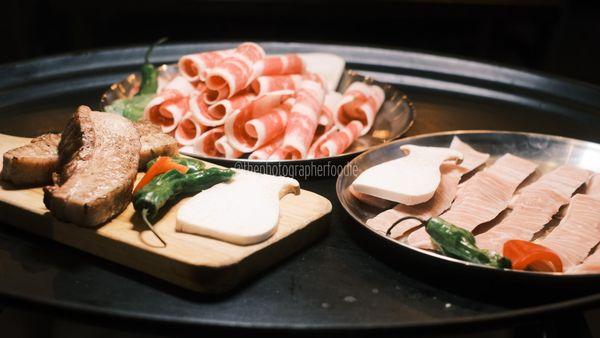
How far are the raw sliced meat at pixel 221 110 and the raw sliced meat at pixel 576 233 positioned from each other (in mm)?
1367

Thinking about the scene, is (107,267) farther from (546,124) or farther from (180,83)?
(546,124)

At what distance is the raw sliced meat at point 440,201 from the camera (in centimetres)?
211

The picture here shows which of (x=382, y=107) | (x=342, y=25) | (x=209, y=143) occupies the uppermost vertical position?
(x=382, y=107)

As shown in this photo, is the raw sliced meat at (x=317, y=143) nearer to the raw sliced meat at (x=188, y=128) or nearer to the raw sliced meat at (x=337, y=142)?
the raw sliced meat at (x=337, y=142)

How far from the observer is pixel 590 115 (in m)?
3.10

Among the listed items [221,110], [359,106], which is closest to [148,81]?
[221,110]

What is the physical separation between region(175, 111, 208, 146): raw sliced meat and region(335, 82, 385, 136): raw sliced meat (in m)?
0.65

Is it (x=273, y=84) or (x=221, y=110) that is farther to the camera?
(x=273, y=84)

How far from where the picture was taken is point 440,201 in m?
2.29

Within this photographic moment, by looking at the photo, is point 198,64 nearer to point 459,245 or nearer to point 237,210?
point 237,210

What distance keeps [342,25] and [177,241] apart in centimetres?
517

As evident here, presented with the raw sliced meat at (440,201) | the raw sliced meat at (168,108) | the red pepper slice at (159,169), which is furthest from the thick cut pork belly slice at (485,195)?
the raw sliced meat at (168,108)

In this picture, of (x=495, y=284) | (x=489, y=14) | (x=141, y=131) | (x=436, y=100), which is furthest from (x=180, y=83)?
(x=489, y=14)

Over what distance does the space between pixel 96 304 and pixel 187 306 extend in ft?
0.76
